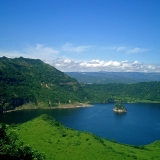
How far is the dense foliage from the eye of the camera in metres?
23.6

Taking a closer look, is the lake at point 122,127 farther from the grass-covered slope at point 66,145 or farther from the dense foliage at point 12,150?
the dense foliage at point 12,150

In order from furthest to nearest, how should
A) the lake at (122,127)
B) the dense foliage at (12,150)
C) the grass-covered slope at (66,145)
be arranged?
1. the lake at (122,127)
2. the grass-covered slope at (66,145)
3. the dense foliage at (12,150)

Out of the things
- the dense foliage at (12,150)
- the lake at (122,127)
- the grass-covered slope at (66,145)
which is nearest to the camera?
the dense foliage at (12,150)

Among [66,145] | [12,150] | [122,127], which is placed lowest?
[122,127]

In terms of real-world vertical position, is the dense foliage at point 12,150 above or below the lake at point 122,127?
above

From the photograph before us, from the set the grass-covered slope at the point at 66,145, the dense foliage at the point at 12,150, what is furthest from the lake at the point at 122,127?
the dense foliage at the point at 12,150

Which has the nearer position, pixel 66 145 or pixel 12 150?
pixel 12 150

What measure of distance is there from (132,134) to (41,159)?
287 feet

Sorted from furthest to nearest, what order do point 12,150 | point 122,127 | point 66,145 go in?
point 122,127 < point 66,145 < point 12,150

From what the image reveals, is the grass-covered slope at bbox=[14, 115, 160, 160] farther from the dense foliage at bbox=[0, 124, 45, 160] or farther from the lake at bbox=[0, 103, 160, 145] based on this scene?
the lake at bbox=[0, 103, 160, 145]

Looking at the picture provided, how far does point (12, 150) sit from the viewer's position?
948 inches

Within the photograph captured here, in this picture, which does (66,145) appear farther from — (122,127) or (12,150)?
(122,127)

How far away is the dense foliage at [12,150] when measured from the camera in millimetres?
23562

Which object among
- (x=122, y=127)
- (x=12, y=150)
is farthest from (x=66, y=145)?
(x=122, y=127)
